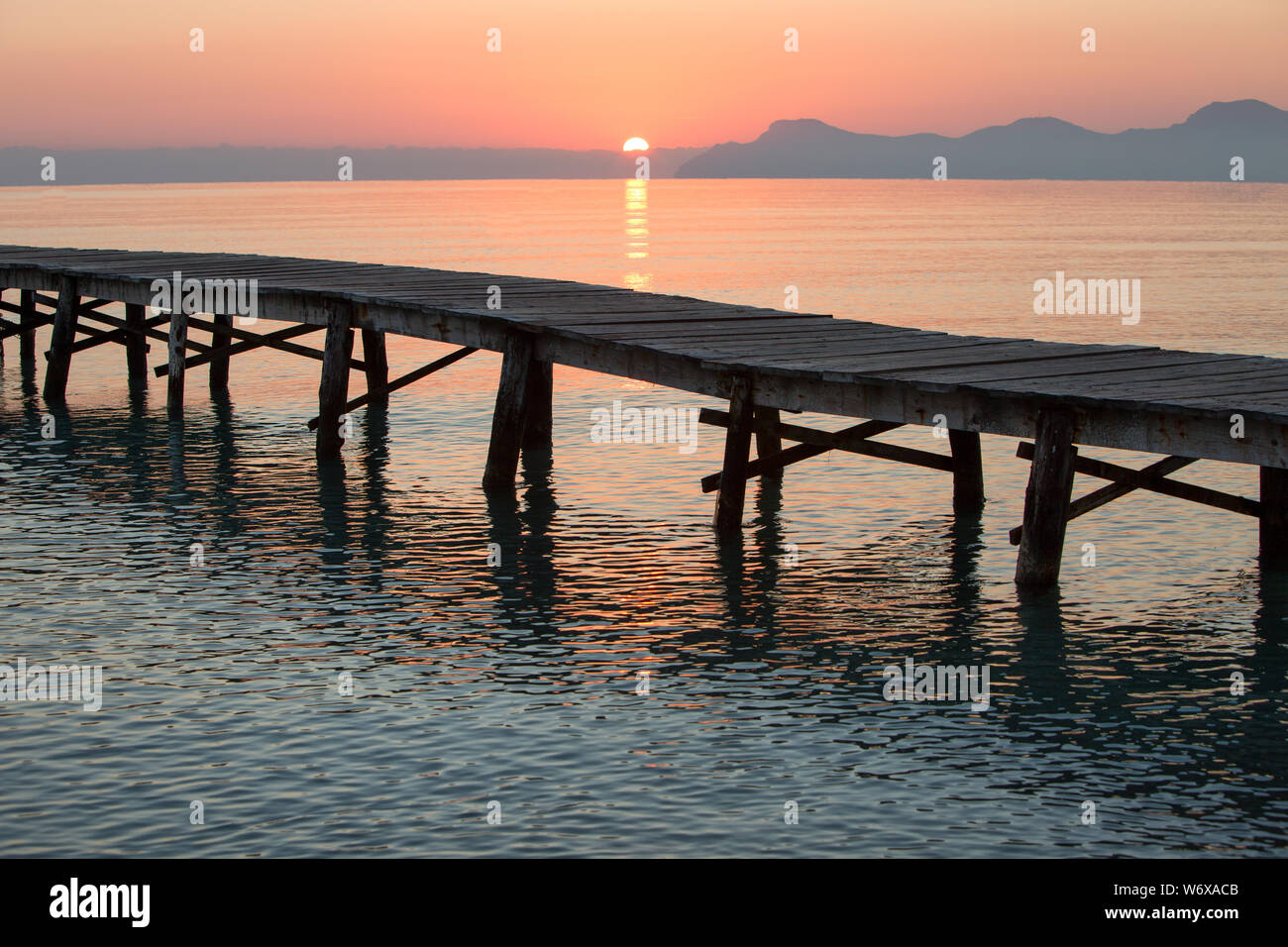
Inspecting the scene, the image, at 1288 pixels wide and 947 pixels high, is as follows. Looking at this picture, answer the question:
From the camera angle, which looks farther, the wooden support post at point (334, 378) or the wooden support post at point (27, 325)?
the wooden support post at point (27, 325)

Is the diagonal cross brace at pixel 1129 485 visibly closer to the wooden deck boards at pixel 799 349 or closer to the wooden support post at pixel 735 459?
the wooden deck boards at pixel 799 349

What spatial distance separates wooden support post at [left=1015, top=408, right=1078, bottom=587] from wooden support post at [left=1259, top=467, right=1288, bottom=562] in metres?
2.48

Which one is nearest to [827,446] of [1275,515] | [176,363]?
[1275,515]

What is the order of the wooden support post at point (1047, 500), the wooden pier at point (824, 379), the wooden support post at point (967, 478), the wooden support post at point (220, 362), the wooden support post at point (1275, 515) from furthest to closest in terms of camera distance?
the wooden support post at point (220, 362) < the wooden support post at point (967, 478) < the wooden support post at point (1275, 515) < the wooden support post at point (1047, 500) < the wooden pier at point (824, 379)

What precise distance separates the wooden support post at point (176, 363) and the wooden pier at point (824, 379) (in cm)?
3

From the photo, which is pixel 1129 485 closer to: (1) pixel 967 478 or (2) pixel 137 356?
(1) pixel 967 478

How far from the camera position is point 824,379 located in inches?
543

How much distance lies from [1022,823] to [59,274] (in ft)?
71.3

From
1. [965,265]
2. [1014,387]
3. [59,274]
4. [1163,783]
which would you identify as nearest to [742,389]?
[1014,387]

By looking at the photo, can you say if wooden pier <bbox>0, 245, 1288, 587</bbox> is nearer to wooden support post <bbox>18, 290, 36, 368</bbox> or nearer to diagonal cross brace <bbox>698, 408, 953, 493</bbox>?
diagonal cross brace <bbox>698, 408, 953, 493</bbox>

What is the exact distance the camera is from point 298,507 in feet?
57.0

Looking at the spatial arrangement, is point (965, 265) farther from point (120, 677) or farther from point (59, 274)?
point (120, 677)

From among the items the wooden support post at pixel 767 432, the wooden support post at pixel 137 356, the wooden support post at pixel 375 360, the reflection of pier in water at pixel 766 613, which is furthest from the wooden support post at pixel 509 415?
the wooden support post at pixel 137 356

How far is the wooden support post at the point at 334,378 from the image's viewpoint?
66.5 feet
